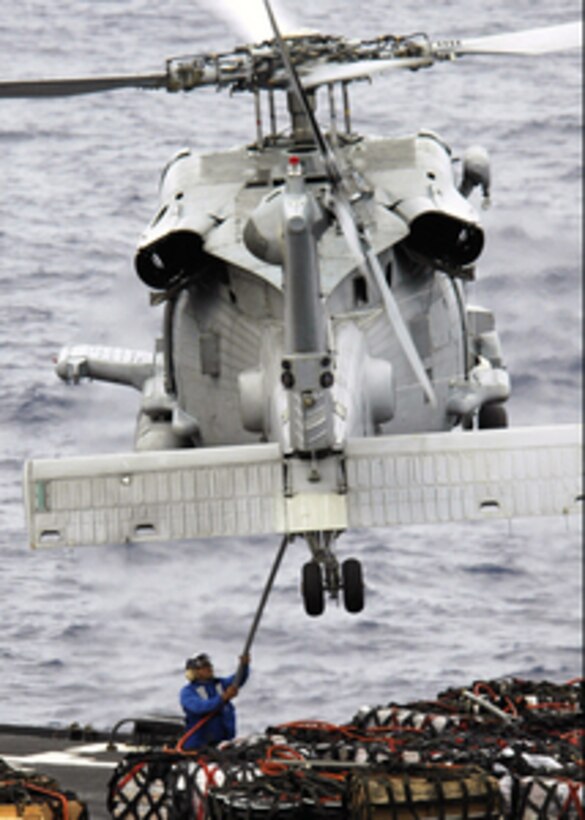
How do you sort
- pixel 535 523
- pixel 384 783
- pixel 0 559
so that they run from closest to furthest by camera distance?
pixel 384 783, pixel 0 559, pixel 535 523

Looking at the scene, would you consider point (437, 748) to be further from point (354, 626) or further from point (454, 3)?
point (354, 626)

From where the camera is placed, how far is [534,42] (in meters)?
23.0

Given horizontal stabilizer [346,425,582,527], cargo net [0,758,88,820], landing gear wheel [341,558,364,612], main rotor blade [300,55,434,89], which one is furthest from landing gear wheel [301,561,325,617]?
main rotor blade [300,55,434,89]

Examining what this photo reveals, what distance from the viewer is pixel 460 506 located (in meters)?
24.1

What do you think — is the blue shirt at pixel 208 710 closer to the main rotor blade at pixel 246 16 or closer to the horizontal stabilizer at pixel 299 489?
the horizontal stabilizer at pixel 299 489

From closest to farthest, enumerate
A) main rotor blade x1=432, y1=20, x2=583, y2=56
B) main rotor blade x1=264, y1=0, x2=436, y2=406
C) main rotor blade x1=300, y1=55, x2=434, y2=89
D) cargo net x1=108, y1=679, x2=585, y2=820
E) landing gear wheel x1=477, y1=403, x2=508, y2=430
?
cargo net x1=108, y1=679, x2=585, y2=820 → main rotor blade x1=264, y1=0, x2=436, y2=406 → main rotor blade x1=432, y1=20, x2=583, y2=56 → main rotor blade x1=300, y1=55, x2=434, y2=89 → landing gear wheel x1=477, y1=403, x2=508, y2=430

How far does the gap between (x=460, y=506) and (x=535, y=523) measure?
16.6m

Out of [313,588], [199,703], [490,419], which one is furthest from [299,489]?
[490,419]

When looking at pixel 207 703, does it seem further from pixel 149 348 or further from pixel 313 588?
pixel 149 348

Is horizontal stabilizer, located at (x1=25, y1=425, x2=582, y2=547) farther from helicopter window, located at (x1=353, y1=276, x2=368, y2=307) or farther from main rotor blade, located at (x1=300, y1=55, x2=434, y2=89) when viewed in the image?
main rotor blade, located at (x1=300, y1=55, x2=434, y2=89)

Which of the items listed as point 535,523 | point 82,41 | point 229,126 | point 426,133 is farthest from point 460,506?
point 229,126

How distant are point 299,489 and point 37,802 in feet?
13.6

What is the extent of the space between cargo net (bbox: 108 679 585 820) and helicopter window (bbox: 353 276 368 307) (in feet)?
16.1

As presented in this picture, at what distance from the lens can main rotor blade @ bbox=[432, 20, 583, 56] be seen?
22341 millimetres
